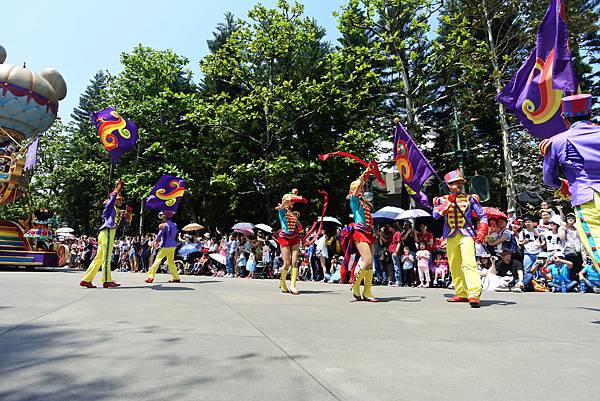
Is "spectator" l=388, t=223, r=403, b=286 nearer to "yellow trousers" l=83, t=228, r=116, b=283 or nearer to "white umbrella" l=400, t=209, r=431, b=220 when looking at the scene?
"white umbrella" l=400, t=209, r=431, b=220

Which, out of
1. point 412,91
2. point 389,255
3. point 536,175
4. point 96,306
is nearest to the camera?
point 96,306

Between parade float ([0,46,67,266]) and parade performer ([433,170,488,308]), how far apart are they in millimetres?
16945

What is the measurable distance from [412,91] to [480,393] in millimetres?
19860

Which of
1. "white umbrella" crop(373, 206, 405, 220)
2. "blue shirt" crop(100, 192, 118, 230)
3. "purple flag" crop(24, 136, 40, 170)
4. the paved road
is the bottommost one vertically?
the paved road

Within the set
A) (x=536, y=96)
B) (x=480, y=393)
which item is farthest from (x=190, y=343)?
(x=536, y=96)

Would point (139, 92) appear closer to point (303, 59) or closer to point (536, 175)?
point (303, 59)

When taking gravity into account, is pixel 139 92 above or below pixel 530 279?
above

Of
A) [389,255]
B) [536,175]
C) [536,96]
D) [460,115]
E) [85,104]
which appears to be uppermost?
[85,104]

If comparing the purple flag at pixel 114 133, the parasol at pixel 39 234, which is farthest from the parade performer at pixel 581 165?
the parasol at pixel 39 234

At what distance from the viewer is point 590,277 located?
10.1m

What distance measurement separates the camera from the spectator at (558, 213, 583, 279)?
10.4 m

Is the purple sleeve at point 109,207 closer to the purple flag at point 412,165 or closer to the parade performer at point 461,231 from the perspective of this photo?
the purple flag at point 412,165

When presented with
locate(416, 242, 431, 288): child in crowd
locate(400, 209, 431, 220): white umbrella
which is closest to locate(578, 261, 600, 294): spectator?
locate(416, 242, 431, 288): child in crowd

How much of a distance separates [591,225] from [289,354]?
385 centimetres
